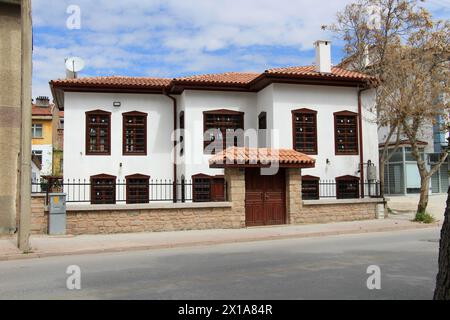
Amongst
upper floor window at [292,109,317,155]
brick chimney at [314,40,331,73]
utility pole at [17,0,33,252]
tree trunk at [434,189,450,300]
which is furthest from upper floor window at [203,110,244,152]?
tree trunk at [434,189,450,300]

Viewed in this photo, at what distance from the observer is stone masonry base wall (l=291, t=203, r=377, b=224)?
16984mm

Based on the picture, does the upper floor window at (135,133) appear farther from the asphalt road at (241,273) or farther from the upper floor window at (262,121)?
the asphalt road at (241,273)

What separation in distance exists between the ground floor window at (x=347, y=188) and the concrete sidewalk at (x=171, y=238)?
4.26 m

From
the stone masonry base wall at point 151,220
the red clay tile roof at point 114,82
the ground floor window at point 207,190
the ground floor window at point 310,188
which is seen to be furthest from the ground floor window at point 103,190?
the ground floor window at point 310,188

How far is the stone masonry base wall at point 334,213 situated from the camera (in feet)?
55.7

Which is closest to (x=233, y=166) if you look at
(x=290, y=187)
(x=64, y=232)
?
(x=290, y=187)

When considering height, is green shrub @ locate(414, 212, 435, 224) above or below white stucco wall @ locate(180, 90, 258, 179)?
below

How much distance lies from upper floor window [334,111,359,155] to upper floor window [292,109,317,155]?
3.81 feet

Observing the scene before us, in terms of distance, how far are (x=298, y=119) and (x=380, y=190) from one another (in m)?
4.90

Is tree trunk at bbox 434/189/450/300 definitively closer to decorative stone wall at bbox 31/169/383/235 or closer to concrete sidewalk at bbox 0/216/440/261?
concrete sidewalk at bbox 0/216/440/261

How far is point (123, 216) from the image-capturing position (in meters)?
15.2

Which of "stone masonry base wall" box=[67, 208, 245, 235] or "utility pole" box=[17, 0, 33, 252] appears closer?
"utility pole" box=[17, 0, 33, 252]

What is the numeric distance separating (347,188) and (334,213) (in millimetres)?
4533

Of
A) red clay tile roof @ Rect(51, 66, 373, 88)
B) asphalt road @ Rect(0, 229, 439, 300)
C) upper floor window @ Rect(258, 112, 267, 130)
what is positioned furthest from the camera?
upper floor window @ Rect(258, 112, 267, 130)
